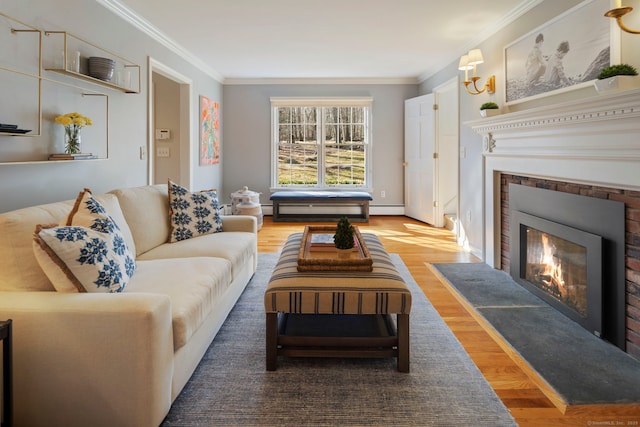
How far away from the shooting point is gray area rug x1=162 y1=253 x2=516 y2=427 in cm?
157

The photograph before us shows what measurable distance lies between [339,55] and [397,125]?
85.6 inches

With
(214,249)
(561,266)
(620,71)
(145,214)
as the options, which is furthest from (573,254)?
(145,214)

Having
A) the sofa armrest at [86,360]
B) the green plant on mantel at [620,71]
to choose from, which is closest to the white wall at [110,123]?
the sofa armrest at [86,360]

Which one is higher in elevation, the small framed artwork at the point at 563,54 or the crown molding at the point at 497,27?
the crown molding at the point at 497,27

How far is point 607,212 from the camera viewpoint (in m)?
2.24

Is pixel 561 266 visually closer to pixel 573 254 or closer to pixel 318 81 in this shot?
pixel 573 254

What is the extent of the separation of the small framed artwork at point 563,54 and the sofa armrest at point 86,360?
2927 mm

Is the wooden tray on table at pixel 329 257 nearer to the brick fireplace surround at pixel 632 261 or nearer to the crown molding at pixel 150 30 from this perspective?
the brick fireplace surround at pixel 632 261

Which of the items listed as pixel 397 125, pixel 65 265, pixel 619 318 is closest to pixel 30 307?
pixel 65 265

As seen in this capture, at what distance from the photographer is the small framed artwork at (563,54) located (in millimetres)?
2445

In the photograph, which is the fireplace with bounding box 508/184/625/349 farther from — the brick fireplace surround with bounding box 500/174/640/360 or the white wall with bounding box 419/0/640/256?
Result: the white wall with bounding box 419/0/640/256

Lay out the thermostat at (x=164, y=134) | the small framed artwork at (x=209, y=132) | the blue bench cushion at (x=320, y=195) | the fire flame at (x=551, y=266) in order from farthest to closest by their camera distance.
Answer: the blue bench cushion at (x=320, y=195), the small framed artwork at (x=209, y=132), the thermostat at (x=164, y=134), the fire flame at (x=551, y=266)

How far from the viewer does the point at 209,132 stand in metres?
6.00

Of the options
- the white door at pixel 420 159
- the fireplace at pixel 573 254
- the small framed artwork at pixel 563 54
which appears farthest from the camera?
the white door at pixel 420 159
